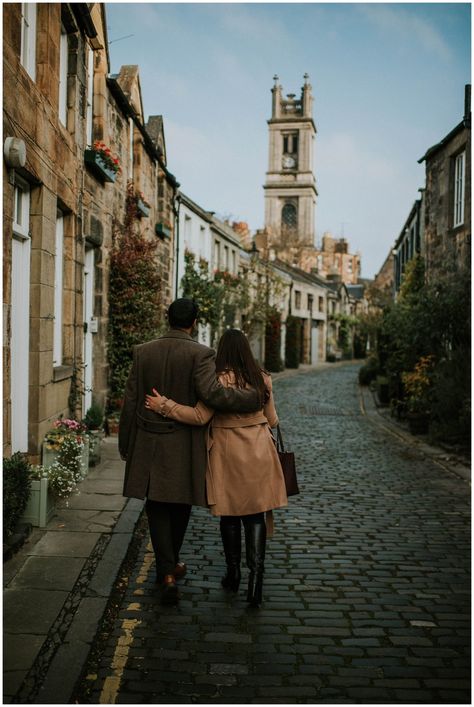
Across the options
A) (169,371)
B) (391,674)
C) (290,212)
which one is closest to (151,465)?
(169,371)

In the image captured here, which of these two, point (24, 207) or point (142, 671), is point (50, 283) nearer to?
point (24, 207)

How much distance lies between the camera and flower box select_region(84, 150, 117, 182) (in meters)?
9.52

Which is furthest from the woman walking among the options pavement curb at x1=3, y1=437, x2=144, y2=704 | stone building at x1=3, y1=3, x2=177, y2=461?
stone building at x1=3, y1=3, x2=177, y2=461

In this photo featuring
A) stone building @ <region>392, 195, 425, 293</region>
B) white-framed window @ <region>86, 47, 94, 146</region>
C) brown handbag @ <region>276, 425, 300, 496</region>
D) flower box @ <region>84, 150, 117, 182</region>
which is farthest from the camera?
stone building @ <region>392, 195, 425, 293</region>

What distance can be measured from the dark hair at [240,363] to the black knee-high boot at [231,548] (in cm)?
91

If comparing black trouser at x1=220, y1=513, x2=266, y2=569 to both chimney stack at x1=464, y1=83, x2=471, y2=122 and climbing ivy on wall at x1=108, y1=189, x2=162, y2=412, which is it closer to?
climbing ivy on wall at x1=108, y1=189, x2=162, y2=412

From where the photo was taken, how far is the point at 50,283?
732cm

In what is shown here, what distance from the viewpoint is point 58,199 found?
25.9 ft

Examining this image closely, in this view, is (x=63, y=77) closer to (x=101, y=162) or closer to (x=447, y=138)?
(x=101, y=162)

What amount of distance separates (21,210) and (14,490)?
281 cm

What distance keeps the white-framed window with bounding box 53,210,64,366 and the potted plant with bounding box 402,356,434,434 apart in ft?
25.7

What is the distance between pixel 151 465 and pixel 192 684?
150 cm

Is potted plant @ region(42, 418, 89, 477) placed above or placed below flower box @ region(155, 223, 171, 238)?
below

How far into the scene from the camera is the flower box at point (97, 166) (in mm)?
9523
